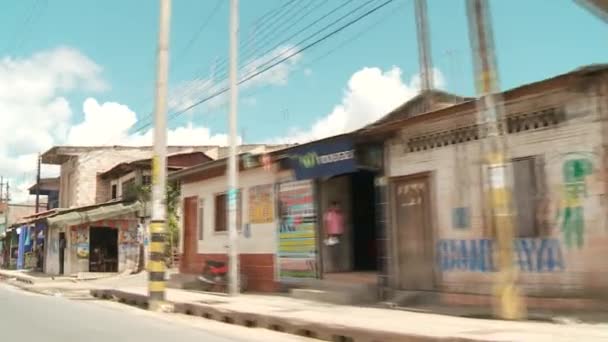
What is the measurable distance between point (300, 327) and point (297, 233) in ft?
16.8

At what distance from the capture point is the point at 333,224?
46.2 ft

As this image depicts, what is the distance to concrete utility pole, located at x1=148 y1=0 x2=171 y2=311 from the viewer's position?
13.7 meters

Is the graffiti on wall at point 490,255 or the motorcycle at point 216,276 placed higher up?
the graffiti on wall at point 490,255

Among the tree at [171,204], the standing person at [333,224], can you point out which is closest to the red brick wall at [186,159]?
the tree at [171,204]

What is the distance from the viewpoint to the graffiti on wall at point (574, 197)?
30.2 ft

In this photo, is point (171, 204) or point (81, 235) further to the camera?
point (81, 235)

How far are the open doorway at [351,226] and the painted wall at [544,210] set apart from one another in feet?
10.1

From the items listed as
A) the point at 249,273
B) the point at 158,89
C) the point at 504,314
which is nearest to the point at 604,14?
the point at 504,314

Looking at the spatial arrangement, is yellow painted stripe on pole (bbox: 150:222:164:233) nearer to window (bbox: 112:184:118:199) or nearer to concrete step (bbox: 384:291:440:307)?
concrete step (bbox: 384:291:440:307)

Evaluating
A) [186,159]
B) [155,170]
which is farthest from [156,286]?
[186,159]

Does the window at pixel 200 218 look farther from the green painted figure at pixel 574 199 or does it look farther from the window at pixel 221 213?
the green painted figure at pixel 574 199

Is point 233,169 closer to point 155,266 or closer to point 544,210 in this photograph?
point 155,266

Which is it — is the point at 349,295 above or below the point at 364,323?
above

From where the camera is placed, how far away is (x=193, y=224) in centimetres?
2025
